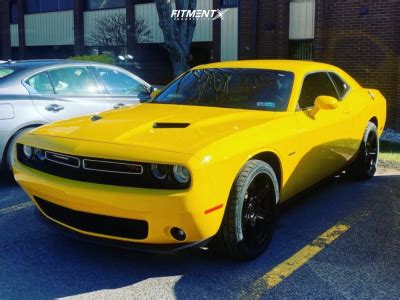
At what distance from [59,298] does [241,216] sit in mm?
1325

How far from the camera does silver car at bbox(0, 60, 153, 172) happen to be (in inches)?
232

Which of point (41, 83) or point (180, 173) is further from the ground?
point (41, 83)

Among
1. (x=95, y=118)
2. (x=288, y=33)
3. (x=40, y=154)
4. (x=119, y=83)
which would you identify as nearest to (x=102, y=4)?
(x=288, y=33)

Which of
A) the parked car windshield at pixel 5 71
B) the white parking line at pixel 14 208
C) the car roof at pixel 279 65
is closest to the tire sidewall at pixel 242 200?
the car roof at pixel 279 65

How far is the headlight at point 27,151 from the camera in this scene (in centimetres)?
394

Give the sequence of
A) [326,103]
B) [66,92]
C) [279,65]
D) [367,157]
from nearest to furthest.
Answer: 1. [326,103]
2. [279,65]
3. [367,157]
4. [66,92]

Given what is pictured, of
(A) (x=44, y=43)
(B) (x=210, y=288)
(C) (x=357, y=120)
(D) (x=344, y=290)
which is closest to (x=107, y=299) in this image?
(B) (x=210, y=288)

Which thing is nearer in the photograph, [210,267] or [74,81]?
[210,267]

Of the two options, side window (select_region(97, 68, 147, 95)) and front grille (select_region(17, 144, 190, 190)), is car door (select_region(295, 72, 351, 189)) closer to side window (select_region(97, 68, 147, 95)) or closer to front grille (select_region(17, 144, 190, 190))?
front grille (select_region(17, 144, 190, 190))

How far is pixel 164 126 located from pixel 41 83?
3069 millimetres

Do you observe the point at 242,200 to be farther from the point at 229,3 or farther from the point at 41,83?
the point at 229,3

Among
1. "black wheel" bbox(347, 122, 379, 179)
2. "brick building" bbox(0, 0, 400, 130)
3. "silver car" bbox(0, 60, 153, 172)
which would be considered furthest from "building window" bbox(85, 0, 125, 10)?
"black wheel" bbox(347, 122, 379, 179)

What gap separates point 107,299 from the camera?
323cm

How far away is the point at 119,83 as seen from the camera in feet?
23.2
